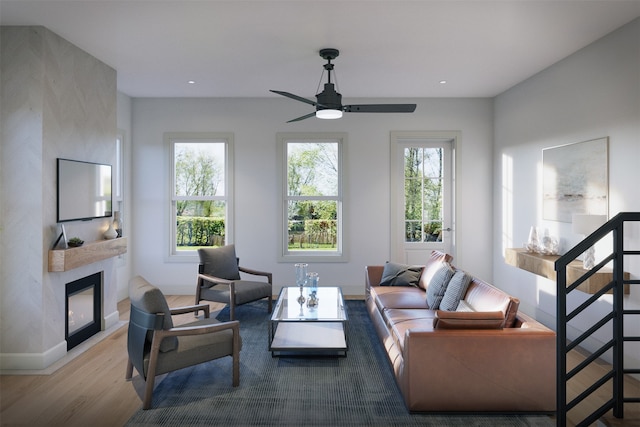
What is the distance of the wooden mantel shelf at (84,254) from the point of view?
11.9 feet

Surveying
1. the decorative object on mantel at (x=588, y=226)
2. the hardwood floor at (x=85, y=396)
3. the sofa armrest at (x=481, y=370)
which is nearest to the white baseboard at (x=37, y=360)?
the hardwood floor at (x=85, y=396)

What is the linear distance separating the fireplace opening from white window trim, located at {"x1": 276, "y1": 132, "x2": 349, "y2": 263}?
2.51 meters

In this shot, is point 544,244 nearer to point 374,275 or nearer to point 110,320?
point 374,275

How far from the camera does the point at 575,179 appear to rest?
423cm

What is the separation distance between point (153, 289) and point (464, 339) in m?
2.11

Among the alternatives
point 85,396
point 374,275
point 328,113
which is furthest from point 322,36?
point 85,396

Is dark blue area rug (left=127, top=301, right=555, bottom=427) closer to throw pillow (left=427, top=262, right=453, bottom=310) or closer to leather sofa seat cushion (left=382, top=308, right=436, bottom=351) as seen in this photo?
leather sofa seat cushion (left=382, top=308, right=436, bottom=351)

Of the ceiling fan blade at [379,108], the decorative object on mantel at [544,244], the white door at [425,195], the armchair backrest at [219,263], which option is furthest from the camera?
the white door at [425,195]

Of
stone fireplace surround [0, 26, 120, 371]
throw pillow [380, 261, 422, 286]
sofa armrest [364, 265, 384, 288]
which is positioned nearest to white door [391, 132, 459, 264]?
sofa armrest [364, 265, 384, 288]

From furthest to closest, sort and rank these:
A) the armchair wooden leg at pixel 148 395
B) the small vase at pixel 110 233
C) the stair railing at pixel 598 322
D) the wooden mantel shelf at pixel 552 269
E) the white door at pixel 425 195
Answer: the white door at pixel 425 195 → the small vase at pixel 110 233 → the wooden mantel shelf at pixel 552 269 → the armchair wooden leg at pixel 148 395 → the stair railing at pixel 598 322

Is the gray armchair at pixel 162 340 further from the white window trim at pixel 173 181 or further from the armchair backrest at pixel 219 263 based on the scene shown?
the white window trim at pixel 173 181

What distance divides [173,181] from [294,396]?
4175mm

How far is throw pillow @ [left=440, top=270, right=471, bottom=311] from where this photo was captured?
11.9ft

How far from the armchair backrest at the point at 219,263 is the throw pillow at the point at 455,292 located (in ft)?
8.96
